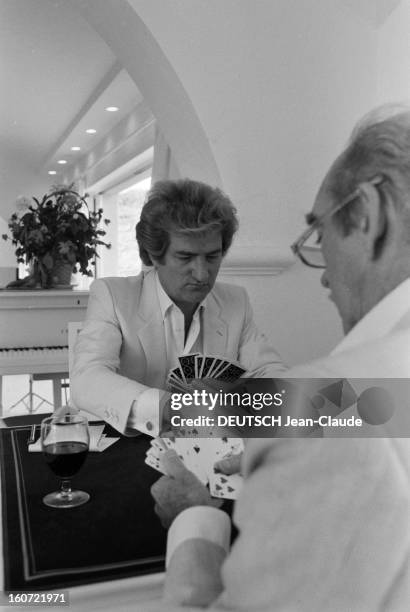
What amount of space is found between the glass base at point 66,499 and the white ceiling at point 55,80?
3.00 meters

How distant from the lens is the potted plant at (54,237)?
3.03m

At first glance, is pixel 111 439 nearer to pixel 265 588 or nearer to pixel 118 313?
pixel 118 313

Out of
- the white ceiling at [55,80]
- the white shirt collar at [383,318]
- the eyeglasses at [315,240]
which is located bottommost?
the white shirt collar at [383,318]

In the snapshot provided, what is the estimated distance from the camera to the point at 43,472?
3.07 feet

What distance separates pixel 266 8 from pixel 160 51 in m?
0.45

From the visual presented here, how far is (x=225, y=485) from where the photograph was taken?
822mm

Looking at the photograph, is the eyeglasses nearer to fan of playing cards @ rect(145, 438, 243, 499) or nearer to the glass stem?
fan of playing cards @ rect(145, 438, 243, 499)

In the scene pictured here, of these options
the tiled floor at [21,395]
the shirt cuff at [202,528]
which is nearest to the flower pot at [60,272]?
the tiled floor at [21,395]

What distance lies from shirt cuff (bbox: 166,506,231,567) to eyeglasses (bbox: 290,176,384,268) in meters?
0.29

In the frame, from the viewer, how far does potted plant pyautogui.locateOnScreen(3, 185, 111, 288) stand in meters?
3.03

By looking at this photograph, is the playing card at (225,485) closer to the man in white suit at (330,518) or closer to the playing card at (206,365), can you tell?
the man in white suit at (330,518)

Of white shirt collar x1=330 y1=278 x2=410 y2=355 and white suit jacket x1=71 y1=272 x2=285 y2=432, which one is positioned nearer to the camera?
white shirt collar x1=330 y1=278 x2=410 y2=355

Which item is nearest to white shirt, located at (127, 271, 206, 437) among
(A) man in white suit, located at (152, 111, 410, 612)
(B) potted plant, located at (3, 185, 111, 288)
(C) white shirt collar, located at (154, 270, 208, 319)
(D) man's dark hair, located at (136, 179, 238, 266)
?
(C) white shirt collar, located at (154, 270, 208, 319)

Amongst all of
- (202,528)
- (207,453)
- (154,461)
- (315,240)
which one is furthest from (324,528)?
(154,461)
